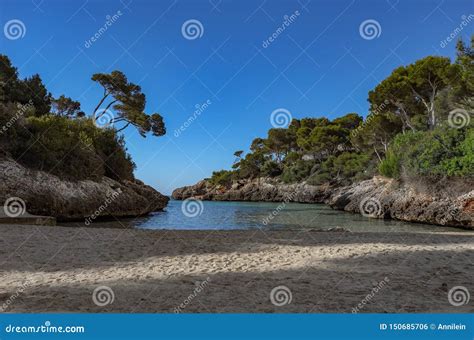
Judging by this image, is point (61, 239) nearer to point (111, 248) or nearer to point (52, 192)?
point (111, 248)

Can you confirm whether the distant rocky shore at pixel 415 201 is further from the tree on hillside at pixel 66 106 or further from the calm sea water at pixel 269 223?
the tree on hillside at pixel 66 106

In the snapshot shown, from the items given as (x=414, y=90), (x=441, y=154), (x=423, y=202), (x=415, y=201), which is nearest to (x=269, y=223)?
(x=423, y=202)

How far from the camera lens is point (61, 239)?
32.7 feet

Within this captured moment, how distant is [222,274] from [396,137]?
2838 cm

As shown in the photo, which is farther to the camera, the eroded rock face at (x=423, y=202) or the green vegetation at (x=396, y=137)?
the green vegetation at (x=396, y=137)

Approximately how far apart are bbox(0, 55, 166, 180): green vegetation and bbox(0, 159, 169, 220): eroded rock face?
2.61 ft

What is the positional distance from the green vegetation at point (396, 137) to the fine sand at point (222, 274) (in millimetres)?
14429

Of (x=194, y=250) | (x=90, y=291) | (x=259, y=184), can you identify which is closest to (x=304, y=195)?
(x=259, y=184)

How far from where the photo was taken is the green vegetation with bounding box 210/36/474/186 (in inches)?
918

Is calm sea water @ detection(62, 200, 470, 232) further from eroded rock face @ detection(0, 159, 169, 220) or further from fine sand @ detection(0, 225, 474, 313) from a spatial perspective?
fine sand @ detection(0, 225, 474, 313)

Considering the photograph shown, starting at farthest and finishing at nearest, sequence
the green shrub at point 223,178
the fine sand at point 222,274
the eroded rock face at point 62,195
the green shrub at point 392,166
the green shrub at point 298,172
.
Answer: the green shrub at point 223,178
the green shrub at point 298,172
the green shrub at point 392,166
the eroded rock face at point 62,195
the fine sand at point 222,274

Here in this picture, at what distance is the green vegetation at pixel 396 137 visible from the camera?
918 inches

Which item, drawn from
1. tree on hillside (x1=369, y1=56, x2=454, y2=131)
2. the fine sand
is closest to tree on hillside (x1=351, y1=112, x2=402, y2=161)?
tree on hillside (x1=369, y1=56, x2=454, y2=131)

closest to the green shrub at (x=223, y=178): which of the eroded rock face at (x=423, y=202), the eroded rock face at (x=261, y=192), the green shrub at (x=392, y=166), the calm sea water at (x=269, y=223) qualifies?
the eroded rock face at (x=261, y=192)
